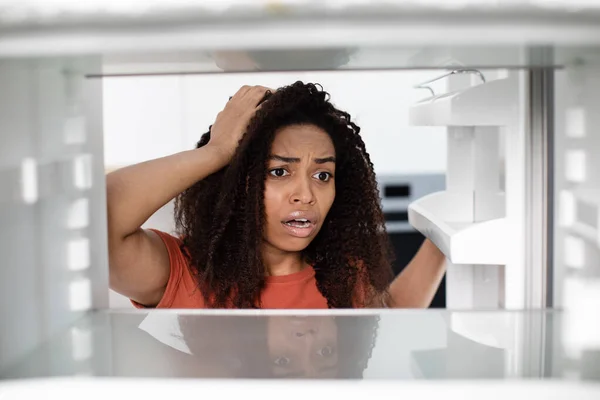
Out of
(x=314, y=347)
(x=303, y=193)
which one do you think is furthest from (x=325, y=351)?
(x=303, y=193)

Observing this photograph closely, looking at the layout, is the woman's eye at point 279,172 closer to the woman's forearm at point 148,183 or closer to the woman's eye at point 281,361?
the woman's forearm at point 148,183

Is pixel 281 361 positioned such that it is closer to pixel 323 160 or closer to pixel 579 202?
pixel 579 202

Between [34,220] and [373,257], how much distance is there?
110cm

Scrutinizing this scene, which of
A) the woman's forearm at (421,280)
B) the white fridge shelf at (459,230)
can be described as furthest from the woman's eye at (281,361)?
the woman's forearm at (421,280)

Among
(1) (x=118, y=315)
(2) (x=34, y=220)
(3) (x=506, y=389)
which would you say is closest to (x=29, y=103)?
(2) (x=34, y=220)

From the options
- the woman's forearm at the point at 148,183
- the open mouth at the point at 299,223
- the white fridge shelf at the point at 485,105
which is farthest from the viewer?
the open mouth at the point at 299,223

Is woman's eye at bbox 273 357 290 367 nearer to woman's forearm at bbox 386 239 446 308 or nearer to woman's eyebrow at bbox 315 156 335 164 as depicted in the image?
woman's eyebrow at bbox 315 156 335 164

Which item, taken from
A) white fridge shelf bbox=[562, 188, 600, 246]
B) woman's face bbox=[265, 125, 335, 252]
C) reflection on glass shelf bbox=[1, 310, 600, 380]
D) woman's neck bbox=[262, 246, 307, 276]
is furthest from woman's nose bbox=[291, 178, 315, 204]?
white fridge shelf bbox=[562, 188, 600, 246]

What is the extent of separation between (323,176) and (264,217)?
0.49ft

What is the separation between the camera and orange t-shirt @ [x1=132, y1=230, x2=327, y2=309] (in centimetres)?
127

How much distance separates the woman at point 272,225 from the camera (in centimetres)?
123

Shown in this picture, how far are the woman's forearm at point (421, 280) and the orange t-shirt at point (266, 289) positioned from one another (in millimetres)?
285

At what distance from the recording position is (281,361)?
0.42m

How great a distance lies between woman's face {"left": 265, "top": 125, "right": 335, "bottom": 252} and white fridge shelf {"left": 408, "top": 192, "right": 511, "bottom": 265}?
193 millimetres
